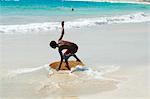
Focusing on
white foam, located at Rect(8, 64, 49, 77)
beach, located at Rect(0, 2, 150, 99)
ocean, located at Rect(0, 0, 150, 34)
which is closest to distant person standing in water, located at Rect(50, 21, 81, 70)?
beach, located at Rect(0, 2, 150, 99)

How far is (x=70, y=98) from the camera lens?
705cm

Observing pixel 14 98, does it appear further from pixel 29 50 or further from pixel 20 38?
pixel 20 38

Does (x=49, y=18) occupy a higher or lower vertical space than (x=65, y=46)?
lower

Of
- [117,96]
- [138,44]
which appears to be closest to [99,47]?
[138,44]

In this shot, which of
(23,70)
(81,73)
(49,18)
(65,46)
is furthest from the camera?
(49,18)

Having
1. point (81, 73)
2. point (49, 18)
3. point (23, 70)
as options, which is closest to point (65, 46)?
point (81, 73)

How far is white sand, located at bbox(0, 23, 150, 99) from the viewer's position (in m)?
7.29

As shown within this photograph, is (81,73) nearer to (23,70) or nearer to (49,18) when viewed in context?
(23,70)

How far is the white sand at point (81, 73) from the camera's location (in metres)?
7.29

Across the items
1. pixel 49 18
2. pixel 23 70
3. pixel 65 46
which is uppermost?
pixel 65 46

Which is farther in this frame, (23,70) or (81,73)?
(23,70)

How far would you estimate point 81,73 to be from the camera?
28.2 feet

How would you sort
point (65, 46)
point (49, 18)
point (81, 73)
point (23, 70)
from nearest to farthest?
point (65, 46) → point (81, 73) → point (23, 70) → point (49, 18)

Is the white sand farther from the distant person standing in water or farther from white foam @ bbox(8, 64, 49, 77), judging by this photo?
the distant person standing in water
